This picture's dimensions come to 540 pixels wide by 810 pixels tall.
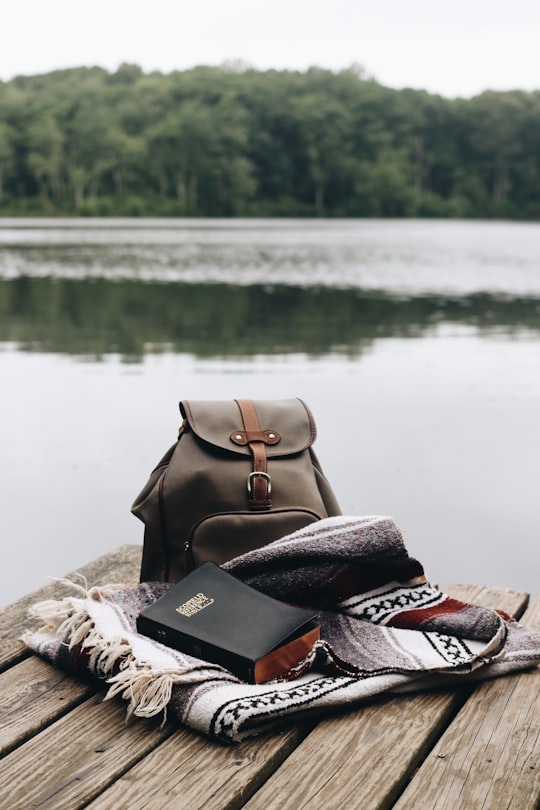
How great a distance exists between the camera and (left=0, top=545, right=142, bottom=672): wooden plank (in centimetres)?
238

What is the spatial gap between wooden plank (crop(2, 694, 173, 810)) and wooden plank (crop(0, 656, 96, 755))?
1.3 inches

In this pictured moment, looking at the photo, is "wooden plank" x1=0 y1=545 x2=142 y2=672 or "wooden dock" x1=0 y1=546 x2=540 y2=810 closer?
"wooden dock" x1=0 y1=546 x2=540 y2=810

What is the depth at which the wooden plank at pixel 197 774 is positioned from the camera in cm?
169

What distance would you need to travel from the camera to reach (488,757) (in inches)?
74.1

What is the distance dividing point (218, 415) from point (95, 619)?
32.0 inches

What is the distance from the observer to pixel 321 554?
2.42m

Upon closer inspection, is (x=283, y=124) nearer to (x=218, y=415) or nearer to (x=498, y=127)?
(x=498, y=127)

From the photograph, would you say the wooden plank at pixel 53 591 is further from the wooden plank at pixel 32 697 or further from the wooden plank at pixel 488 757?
the wooden plank at pixel 488 757

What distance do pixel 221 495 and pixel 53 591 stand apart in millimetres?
601

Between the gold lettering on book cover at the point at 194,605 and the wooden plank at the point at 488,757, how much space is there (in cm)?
63

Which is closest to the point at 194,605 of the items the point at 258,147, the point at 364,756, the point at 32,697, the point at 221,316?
the point at 32,697

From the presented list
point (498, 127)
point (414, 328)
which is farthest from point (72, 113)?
point (414, 328)

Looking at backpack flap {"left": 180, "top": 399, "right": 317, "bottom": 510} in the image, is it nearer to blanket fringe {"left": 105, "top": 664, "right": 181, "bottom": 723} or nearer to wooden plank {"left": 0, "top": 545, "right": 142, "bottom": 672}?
wooden plank {"left": 0, "top": 545, "right": 142, "bottom": 672}

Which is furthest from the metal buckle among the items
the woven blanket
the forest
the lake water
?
the forest
